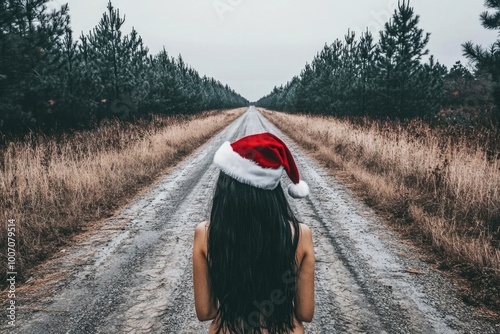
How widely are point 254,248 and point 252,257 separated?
0.04 metres

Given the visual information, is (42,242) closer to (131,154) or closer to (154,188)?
(154,188)

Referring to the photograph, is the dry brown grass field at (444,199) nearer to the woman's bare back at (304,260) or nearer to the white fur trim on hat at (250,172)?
the woman's bare back at (304,260)

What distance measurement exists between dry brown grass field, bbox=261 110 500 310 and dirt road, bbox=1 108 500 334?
0.35m

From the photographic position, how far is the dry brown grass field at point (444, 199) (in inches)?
124

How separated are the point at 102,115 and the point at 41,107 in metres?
7.59

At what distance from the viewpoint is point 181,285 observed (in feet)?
9.90

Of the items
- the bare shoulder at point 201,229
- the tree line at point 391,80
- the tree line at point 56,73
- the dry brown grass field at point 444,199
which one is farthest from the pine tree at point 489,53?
the tree line at point 56,73

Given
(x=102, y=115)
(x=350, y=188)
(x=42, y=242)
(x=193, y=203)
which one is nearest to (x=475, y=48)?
(x=350, y=188)

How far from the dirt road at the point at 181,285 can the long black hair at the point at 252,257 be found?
54.5 inches

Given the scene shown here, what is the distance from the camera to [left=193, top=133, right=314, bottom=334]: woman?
1188 millimetres

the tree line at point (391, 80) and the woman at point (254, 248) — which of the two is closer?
the woman at point (254, 248)

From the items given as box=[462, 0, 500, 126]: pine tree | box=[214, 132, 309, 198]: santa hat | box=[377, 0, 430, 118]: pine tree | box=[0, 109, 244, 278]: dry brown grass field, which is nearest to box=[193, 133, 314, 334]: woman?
box=[214, 132, 309, 198]: santa hat

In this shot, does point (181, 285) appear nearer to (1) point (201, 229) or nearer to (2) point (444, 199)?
(1) point (201, 229)

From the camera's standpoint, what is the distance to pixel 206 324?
2.55m
